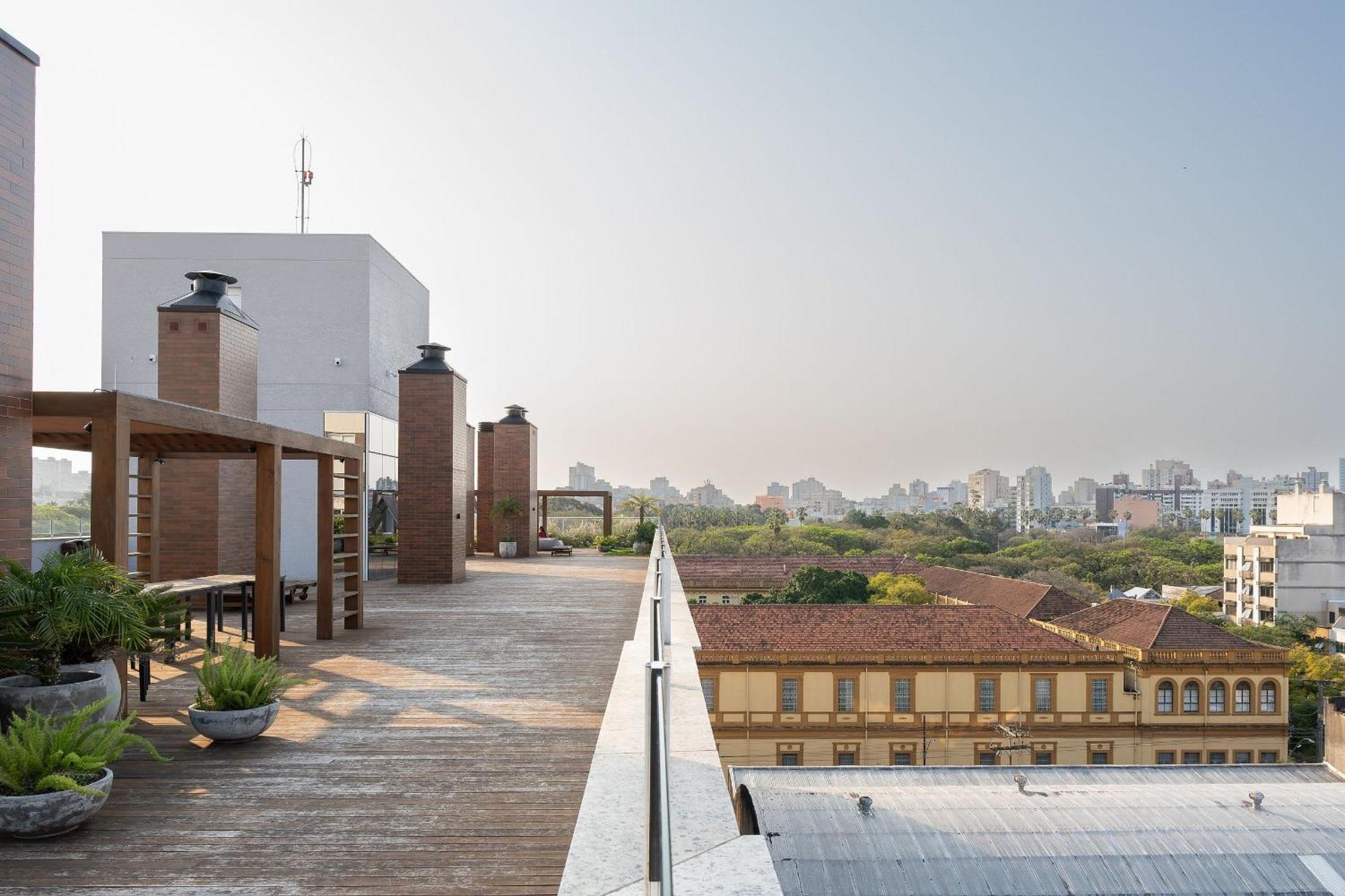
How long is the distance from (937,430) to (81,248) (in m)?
120

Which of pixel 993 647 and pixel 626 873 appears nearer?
pixel 626 873

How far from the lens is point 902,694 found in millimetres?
32594

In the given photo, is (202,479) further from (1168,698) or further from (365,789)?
(1168,698)

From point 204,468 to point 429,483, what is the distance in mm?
4265

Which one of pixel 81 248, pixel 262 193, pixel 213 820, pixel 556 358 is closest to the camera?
pixel 213 820

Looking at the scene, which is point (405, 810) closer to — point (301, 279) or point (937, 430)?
point (301, 279)

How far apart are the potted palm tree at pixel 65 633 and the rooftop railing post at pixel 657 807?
347cm

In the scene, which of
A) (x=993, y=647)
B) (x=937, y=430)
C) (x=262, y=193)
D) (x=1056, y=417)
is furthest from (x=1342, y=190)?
(x=262, y=193)

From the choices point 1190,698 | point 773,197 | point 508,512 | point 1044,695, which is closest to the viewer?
point 508,512

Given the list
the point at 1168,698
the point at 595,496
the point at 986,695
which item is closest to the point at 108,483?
the point at 595,496

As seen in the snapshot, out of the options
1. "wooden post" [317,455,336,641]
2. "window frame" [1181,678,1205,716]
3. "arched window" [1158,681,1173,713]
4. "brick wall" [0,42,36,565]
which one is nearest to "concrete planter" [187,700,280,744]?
"brick wall" [0,42,36,565]

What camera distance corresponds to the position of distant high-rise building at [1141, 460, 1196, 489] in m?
189

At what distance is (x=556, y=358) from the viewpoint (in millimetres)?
46844

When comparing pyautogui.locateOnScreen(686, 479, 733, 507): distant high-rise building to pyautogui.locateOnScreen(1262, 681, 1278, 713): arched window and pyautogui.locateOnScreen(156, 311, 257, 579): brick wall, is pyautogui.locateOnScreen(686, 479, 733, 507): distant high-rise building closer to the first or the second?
pyautogui.locateOnScreen(1262, 681, 1278, 713): arched window
